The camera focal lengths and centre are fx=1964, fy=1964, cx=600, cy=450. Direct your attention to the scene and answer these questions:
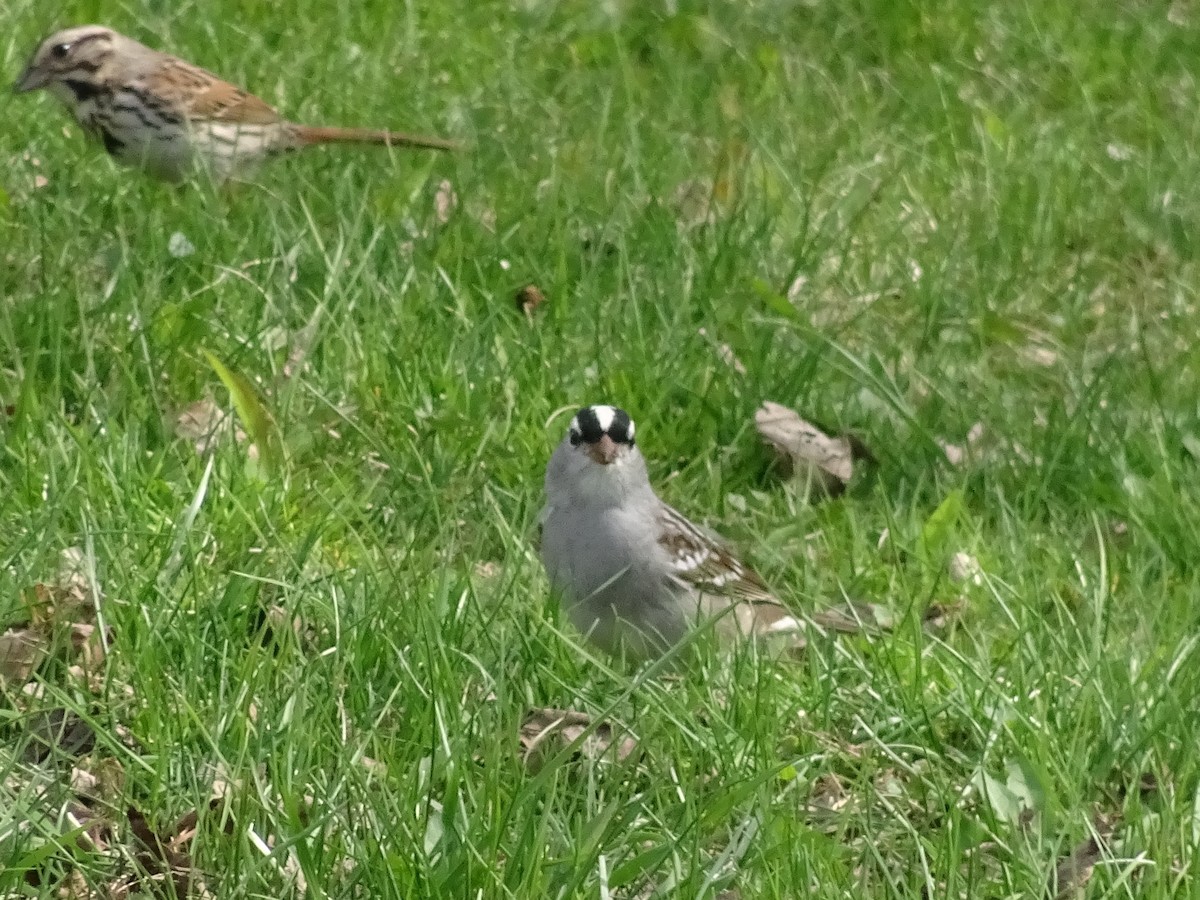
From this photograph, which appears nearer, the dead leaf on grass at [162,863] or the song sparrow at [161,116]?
the dead leaf on grass at [162,863]

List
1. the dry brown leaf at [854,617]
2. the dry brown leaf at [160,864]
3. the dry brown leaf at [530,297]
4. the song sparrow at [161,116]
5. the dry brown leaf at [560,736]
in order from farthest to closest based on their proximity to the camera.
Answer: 1. the song sparrow at [161,116]
2. the dry brown leaf at [530,297]
3. the dry brown leaf at [854,617]
4. the dry brown leaf at [560,736]
5. the dry brown leaf at [160,864]

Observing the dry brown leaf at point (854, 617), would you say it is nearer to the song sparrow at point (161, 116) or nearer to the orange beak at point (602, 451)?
the orange beak at point (602, 451)

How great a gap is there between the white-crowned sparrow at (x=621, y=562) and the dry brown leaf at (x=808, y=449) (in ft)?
2.36

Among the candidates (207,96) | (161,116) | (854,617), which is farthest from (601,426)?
(207,96)

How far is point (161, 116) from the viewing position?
6.56 metres

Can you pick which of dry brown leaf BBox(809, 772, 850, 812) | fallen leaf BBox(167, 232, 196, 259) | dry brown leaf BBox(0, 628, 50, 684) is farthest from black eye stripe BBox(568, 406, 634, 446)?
fallen leaf BBox(167, 232, 196, 259)

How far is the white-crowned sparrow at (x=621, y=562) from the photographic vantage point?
4.35 m

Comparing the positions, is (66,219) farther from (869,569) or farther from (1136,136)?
(1136,136)

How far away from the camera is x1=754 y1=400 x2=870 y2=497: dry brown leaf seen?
519cm

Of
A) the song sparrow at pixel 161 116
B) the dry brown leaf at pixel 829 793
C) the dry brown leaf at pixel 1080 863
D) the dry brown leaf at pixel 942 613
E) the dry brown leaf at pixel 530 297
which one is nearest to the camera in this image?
the dry brown leaf at pixel 1080 863

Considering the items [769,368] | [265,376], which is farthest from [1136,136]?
[265,376]

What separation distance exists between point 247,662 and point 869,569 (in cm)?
190

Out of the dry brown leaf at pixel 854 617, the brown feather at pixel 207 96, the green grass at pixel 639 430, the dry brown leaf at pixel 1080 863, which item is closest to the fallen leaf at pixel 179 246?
the green grass at pixel 639 430

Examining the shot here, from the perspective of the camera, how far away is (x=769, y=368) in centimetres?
550
